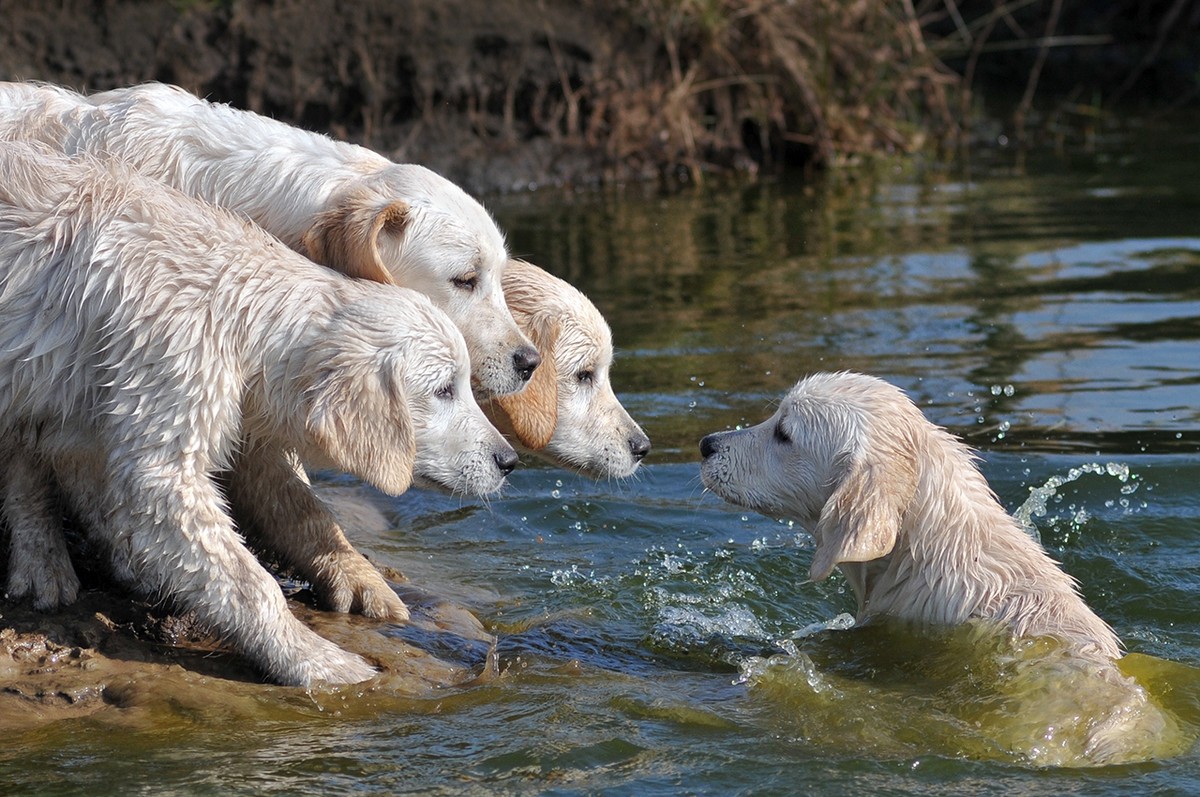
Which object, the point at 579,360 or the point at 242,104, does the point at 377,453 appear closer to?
the point at 579,360

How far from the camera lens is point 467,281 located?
585cm

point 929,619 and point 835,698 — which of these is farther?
point 929,619

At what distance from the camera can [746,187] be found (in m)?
16.1

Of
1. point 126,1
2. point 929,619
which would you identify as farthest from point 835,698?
point 126,1

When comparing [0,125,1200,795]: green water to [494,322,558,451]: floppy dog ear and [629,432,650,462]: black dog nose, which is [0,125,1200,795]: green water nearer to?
[629,432,650,462]: black dog nose

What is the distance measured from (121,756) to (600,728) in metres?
1.42

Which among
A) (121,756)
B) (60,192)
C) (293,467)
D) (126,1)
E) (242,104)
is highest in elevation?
(126,1)

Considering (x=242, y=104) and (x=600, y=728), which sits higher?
(x=242, y=104)

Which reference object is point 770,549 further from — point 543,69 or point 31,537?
point 543,69

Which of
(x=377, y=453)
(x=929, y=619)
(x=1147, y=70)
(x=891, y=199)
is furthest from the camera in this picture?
(x=1147, y=70)

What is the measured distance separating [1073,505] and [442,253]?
134 inches

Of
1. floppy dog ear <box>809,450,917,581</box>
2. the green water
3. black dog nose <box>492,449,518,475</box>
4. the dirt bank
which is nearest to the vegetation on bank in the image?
the green water

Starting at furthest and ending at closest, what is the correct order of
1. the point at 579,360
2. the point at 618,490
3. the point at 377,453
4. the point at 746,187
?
1. the point at 746,187
2. the point at 618,490
3. the point at 579,360
4. the point at 377,453

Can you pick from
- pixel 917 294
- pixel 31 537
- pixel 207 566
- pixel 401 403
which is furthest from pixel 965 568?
pixel 917 294
